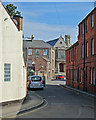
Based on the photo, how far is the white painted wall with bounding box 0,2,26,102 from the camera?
45.1ft

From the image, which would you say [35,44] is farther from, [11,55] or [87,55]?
[11,55]

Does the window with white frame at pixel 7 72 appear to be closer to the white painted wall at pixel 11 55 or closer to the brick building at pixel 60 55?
the white painted wall at pixel 11 55

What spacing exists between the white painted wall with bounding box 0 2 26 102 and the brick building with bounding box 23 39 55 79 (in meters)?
47.0

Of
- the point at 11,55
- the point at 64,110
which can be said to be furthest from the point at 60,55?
the point at 64,110

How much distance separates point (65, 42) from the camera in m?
81.1

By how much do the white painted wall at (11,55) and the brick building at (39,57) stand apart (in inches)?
1849

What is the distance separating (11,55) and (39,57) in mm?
50424

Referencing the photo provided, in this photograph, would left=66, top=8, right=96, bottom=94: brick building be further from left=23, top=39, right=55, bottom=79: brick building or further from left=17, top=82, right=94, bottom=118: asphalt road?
left=23, top=39, right=55, bottom=79: brick building

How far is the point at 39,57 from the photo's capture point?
213ft

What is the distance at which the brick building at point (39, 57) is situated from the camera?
6316 centimetres

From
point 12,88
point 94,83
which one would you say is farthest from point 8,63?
point 94,83

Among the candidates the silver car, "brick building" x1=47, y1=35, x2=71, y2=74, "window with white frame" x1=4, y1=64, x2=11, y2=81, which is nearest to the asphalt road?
"window with white frame" x1=4, y1=64, x2=11, y2=81

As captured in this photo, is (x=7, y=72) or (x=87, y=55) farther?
(x=87, y=55)

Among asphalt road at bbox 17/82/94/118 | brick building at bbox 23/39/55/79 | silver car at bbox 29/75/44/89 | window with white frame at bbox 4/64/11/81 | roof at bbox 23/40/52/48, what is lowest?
asphalt road at bbox 17/82/94/118
